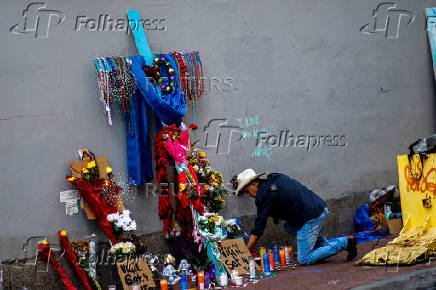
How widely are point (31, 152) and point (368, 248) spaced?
5114 millimetres

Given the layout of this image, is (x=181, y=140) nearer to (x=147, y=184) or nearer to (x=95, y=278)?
(x=147, y=184)

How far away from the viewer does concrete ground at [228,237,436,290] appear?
262 inches

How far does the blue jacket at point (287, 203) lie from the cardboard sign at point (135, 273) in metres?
1.47

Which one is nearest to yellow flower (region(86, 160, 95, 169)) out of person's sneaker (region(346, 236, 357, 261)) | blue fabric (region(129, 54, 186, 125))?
blue fabric (region(129, 54, 186, 125))

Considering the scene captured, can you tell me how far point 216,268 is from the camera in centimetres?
772

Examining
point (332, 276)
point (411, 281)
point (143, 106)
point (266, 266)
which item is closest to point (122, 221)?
point (143, 106)

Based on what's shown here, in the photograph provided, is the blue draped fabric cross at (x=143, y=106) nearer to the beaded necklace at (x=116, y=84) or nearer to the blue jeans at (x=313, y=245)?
the beaded necklace at (x=116, y=84)

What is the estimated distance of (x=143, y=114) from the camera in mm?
8305

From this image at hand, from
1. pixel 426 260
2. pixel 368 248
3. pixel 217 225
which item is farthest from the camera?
pixel 368 248

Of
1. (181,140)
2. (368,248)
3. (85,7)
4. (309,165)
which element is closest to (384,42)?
(309,165)

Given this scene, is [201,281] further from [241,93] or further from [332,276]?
[241,93]

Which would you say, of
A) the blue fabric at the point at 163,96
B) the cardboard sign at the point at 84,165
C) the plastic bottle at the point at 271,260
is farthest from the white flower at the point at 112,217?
the plastic bottle at the point at 271,260

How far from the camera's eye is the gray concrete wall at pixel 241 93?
7.48 metres

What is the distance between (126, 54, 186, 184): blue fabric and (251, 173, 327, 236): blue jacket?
1584mm
